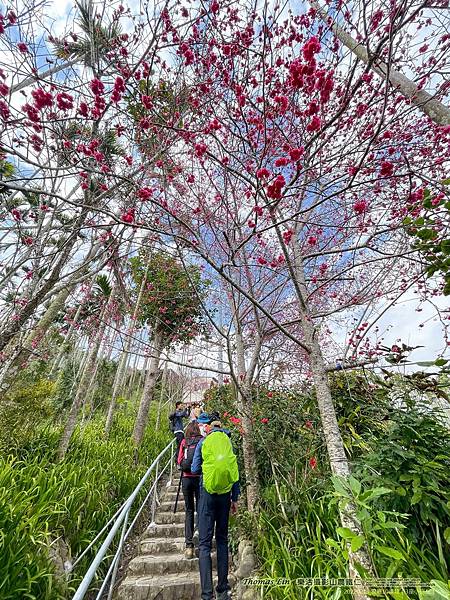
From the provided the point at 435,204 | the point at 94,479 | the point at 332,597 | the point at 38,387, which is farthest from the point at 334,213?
the point at 38,387

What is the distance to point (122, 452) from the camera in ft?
19.9

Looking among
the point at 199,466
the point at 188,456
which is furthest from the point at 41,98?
the point at 188,456

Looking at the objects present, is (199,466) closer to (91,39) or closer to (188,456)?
(188,456)

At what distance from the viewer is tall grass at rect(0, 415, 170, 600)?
7.30 ft

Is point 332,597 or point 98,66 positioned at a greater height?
point 98,66

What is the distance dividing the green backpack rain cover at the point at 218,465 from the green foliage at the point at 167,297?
487 centimetres

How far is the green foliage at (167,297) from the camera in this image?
25.9ft

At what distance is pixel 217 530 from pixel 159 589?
2.66 ft

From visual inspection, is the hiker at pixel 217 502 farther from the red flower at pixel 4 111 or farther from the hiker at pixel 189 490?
the red flower at pixel 4 111

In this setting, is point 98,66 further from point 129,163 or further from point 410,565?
point 410,565

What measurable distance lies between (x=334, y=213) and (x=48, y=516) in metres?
4.99

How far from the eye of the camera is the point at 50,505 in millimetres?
3109

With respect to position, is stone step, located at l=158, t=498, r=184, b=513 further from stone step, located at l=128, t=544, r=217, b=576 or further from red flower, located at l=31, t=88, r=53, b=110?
red flower, located at l=31, t=88, r=53, b=110

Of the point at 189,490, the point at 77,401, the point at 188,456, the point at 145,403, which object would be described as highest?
the point at 145,403
